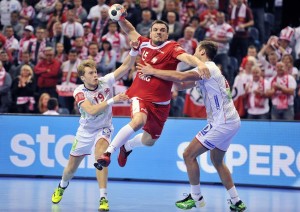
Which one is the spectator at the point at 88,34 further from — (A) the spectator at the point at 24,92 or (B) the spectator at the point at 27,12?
(B) the spectator at the point at 27,12

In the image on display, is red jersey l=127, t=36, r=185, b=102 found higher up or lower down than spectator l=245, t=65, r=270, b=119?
higher up

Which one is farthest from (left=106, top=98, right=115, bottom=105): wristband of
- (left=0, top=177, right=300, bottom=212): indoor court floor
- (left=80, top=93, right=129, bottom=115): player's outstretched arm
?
(left=0, top=177, right=300, bottom=212): indoor court floor

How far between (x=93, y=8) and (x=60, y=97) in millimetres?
3690

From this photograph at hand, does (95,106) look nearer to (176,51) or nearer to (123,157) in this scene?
(123,157)

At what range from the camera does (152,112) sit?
13031 millimetres

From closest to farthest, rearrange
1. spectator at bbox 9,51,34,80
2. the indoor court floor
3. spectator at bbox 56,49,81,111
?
the indoor court floor → spectator at bbox 56,49,81,111 → spectator at bbox 9,51,34,80

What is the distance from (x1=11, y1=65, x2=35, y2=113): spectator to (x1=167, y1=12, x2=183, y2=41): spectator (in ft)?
12.1

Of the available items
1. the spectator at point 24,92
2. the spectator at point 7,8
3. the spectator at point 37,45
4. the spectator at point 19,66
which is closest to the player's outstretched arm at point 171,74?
the spectator at point 24,92

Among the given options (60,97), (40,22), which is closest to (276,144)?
(60,97)

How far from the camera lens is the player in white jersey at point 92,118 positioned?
1315 centimetres

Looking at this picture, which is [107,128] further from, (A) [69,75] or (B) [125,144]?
(A) [69,75]

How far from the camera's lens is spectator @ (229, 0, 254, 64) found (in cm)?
2095

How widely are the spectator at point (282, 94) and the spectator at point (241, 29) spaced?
9.18ft

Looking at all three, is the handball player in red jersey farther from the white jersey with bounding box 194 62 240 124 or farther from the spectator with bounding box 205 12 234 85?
the spectator with bounding box 205 12 234 85
